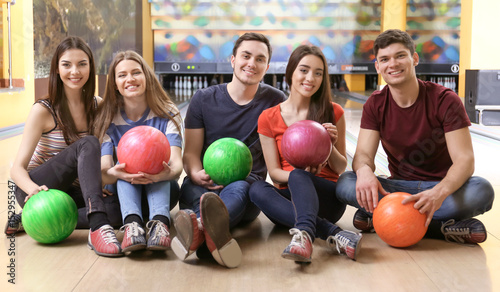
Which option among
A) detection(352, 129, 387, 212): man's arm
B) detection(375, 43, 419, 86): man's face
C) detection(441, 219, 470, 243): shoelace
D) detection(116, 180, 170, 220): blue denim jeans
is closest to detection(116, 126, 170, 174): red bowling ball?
detection(116, 180, 170, 220): blue denim jeans

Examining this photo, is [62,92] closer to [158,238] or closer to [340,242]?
[158,238]

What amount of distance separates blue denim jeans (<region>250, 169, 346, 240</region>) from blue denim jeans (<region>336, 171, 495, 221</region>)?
Answer: 0.17 ft

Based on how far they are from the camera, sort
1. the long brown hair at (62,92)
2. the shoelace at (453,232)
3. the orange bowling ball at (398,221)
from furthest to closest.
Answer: the long brown hair at (62,92) → the shoelace at (453,232) → the orange bowling ball at (398,221)

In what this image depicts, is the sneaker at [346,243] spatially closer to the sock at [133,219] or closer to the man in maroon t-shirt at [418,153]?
the man in maroon t-shirt at [418,153]

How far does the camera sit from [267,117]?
5.90 feet

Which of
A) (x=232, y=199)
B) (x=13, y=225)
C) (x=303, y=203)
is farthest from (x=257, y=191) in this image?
(x=13, y=225)

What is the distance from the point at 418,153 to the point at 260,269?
2.12 feet

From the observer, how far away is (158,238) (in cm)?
149

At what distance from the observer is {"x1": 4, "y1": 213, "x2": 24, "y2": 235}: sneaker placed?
170 cm

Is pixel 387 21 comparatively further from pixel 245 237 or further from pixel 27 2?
pixel 245 237

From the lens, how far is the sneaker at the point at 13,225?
1702mm

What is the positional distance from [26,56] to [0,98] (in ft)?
1.97

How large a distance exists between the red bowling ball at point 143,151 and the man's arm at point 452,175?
717 mm

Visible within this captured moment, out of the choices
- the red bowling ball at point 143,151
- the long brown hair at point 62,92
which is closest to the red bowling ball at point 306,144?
the red bowling ball at point 143,151
